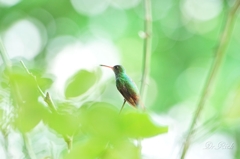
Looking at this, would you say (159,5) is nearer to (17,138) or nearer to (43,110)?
(17,138)

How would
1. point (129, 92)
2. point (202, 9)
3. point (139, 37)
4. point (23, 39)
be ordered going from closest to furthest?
point (129, 92)
point (23, 39)
point (139, 37)
point (202, 9)

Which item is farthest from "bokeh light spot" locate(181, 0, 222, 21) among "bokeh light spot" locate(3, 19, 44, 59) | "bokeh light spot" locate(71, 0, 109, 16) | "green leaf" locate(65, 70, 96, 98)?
"green leaf" locate(65, 70, 96, 98)

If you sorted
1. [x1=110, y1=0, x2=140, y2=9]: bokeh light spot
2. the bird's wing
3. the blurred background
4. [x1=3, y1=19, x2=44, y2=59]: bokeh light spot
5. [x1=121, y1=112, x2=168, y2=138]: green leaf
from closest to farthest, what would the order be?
1. [x1=121, y1=112, x2=168, y2=138]: green leaf
2. the bird's wing
3. [x1=3, y1=19, x2=44, y2=59]: bokeh light spot
4. the blurred background
5. [x1=110, y1=0, x2=140, y2=9]: bokeh light spot

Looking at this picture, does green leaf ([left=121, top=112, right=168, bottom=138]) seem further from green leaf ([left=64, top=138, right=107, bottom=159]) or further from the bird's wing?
the bird's wing

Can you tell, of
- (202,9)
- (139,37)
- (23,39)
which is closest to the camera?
(23,39)

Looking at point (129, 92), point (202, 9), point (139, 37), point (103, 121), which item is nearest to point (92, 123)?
point (103, 121)

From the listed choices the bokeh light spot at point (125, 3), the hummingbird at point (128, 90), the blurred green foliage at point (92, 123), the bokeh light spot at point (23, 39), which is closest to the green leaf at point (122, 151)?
the blurred green foliage at point (92, 123)

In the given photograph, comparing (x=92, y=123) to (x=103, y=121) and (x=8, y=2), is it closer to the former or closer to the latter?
(x=103, y=121)
